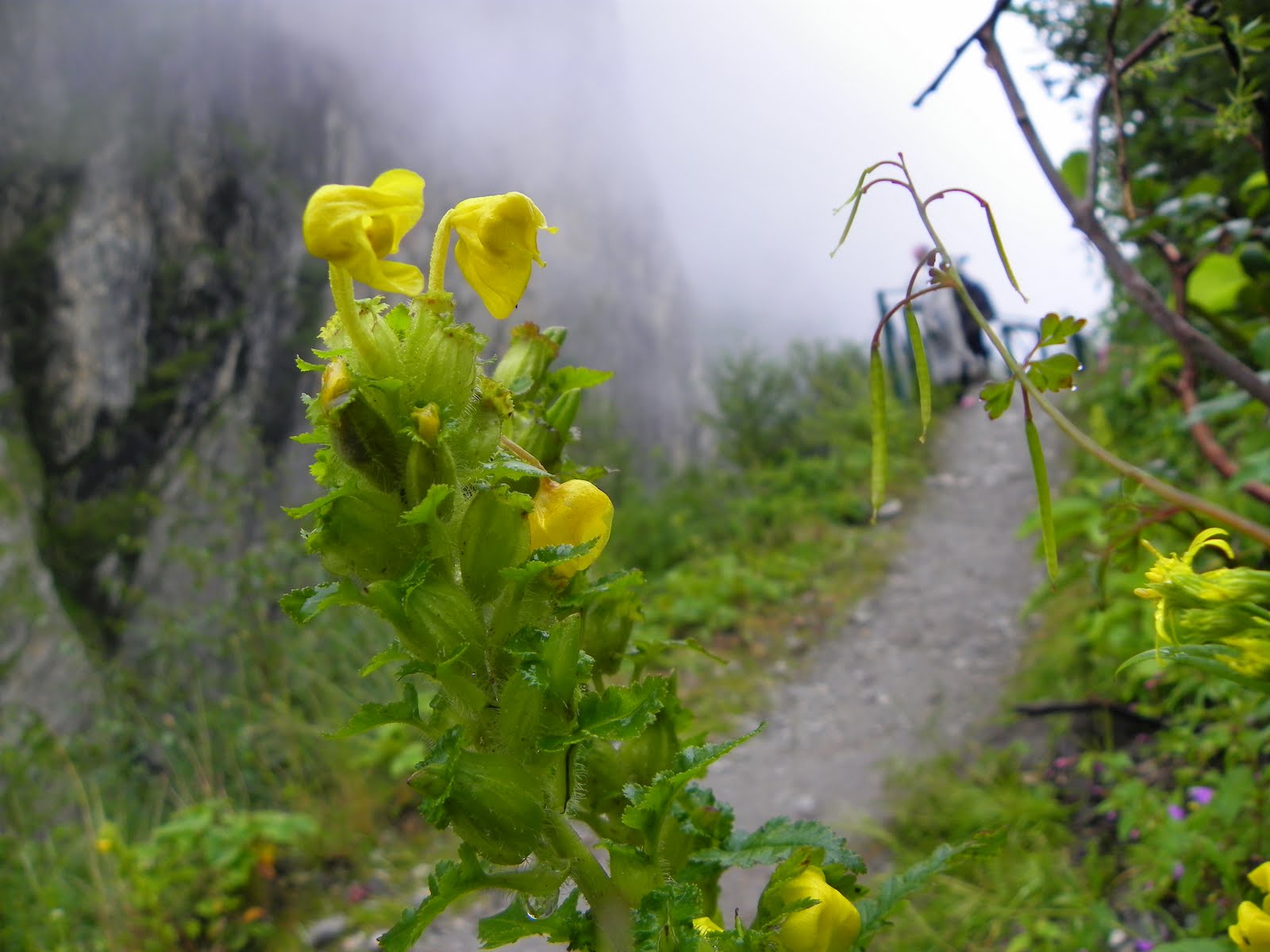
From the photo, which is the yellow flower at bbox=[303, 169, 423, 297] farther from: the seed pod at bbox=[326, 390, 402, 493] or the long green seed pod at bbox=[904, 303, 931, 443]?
the long green seed pod at bbox=[904, 303, 931, 443]

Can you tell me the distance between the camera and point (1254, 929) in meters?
0.55

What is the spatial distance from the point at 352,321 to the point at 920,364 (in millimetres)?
397

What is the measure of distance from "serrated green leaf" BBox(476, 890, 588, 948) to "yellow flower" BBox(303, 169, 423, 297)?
1.23ft

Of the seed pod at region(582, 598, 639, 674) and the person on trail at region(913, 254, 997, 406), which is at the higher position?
the seed pod at region(582, 598, 639, 674)

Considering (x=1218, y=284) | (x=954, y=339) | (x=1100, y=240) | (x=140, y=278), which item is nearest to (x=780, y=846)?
(x=1100, y=240)

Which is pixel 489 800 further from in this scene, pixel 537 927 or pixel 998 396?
pixel 998 396

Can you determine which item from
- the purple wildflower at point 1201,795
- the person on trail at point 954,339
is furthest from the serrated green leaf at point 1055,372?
the person on trail at point 954,339

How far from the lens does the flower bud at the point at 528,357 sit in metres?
0.67

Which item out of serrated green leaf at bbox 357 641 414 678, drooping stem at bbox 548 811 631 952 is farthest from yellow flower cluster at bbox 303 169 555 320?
drooping stem at bbox 548 811 631 952

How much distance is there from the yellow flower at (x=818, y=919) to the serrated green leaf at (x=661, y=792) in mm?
97

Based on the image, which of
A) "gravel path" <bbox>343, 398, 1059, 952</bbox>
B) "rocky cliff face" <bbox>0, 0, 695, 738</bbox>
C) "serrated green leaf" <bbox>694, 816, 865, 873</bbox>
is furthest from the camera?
"rocky cliff face" <bbox>0, 0, 695, 738</bbox>

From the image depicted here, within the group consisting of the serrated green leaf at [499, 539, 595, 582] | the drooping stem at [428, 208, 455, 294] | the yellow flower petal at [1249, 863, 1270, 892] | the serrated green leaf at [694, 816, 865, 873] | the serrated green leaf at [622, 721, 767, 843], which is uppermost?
the drooping stem at [428, 208, 455, 294]

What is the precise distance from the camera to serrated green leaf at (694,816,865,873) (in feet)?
1.69

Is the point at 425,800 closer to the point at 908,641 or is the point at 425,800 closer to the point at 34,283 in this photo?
the point at 908,641
